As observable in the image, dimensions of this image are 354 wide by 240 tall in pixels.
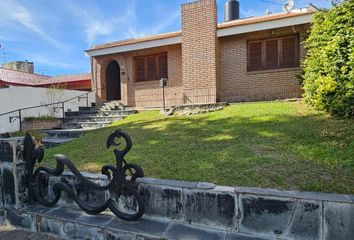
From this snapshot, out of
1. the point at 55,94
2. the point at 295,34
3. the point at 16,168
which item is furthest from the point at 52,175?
the point at 295,34

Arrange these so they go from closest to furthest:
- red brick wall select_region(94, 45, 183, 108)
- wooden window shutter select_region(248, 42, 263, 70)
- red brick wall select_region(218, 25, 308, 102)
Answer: red brick wall select_region(218, 25, 308, 102), wooden window shutter select_region(248, 42, 263, 70), red brick wall select_region(94, 45, 183, 108)

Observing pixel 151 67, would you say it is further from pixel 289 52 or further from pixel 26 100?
pixel 289 52

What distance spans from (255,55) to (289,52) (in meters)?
1.28

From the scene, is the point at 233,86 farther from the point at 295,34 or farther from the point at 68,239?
the point at 68,239

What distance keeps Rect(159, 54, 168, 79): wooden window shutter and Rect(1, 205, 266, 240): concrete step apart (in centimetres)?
967

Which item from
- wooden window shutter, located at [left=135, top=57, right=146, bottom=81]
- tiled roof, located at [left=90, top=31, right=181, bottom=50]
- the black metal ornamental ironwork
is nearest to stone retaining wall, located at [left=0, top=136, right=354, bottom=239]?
the black metal ornamental ironwork

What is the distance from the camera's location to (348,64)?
525 cm

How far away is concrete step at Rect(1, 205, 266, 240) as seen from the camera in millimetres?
2385

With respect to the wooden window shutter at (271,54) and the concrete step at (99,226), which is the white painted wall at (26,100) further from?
the wooden window shutter at (271,54)

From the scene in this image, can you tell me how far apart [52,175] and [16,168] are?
43cm

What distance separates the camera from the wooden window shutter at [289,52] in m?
10.0

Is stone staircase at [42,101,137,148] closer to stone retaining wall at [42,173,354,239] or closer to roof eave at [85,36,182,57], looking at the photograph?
roof eave at [85,36,182,57]

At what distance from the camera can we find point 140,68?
12.7m

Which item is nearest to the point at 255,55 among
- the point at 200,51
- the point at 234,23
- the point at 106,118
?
the point at 234,23
